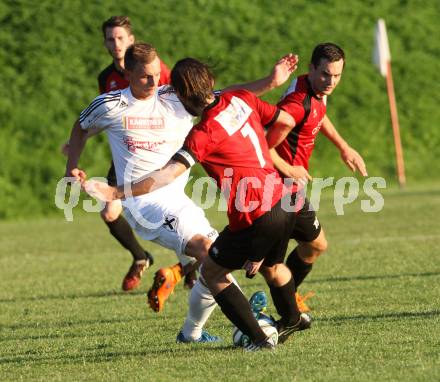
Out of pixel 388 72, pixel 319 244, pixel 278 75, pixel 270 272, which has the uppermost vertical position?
pixel 278 75

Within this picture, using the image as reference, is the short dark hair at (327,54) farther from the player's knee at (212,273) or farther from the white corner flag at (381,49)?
the white corner flag at (381,49)

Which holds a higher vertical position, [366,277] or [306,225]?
[306,225]

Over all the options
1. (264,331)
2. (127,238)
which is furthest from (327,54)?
(127,238)

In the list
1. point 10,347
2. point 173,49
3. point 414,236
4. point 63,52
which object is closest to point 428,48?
point 173,49

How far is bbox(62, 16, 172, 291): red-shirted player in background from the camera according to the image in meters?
8.91

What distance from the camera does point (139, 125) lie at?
24.9ft

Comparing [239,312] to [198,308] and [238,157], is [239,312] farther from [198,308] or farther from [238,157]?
[238,157]

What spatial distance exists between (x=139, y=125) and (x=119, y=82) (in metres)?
1.55

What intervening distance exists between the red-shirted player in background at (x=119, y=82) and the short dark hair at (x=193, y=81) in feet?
9.47

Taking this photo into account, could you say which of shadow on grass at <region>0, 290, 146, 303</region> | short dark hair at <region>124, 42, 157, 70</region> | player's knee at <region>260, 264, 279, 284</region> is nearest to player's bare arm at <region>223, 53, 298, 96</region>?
short dark hair at <region>124, 42, 157, 70</region>

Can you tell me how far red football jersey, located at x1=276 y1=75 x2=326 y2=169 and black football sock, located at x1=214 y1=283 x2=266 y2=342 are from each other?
1.59 metres

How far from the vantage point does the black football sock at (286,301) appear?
253 inches

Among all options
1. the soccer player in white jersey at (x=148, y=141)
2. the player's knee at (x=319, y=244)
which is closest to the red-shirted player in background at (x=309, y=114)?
the player's knee at (x=319, y=244)

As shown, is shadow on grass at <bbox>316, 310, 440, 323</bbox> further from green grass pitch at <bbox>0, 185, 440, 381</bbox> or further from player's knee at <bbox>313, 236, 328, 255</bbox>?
player's knee at <bbox>313, 236, 328, 255</bbox>
